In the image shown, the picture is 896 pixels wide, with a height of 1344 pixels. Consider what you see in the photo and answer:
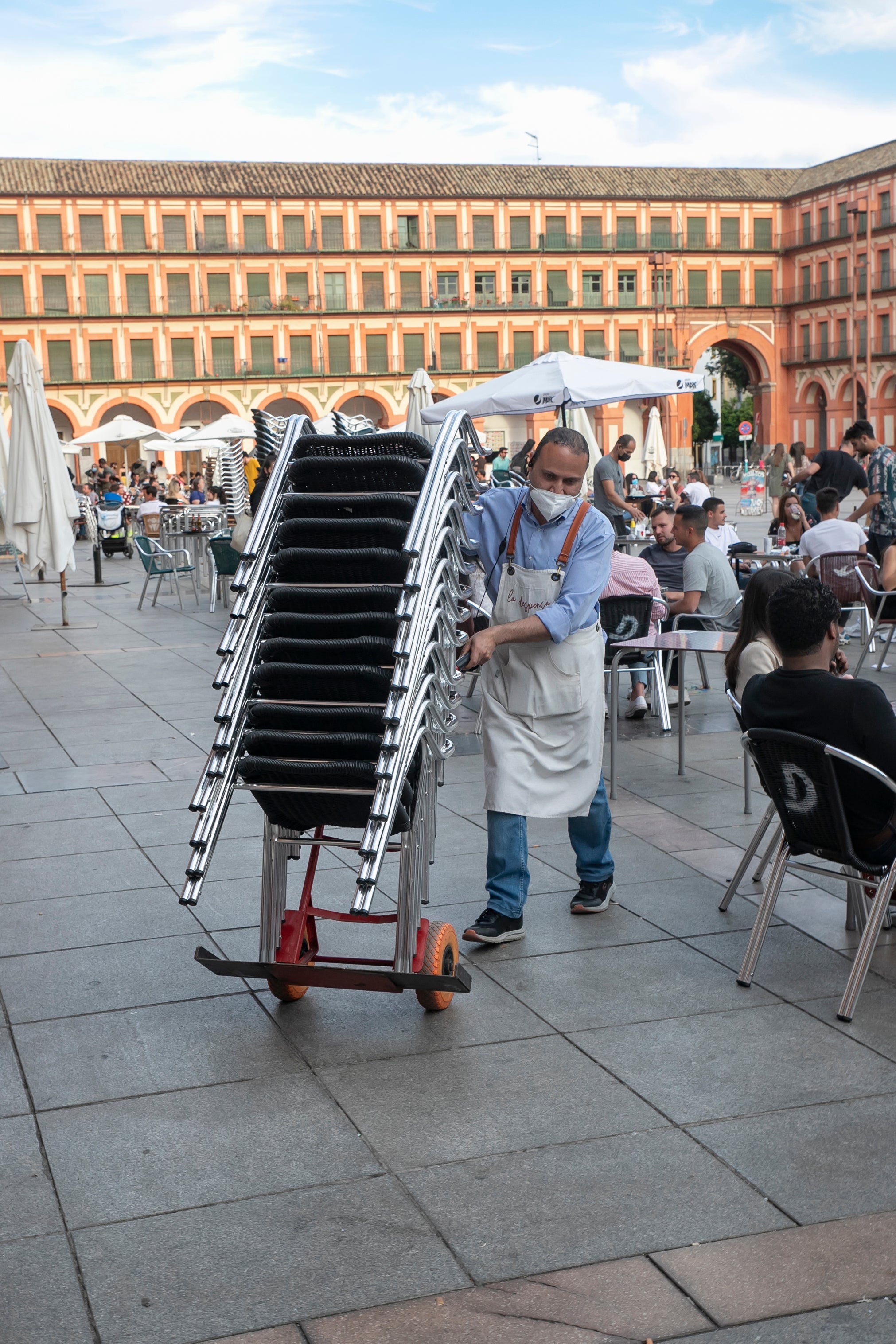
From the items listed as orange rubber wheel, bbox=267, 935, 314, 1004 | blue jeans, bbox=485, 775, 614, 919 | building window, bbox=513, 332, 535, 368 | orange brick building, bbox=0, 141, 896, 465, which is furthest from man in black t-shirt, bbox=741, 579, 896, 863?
building window, bbox=513, 332, 535, 368

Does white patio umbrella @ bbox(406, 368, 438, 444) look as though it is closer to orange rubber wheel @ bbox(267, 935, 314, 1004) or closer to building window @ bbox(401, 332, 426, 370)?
orange rubber wheel @ bbox(267, 935, 314, 1004)

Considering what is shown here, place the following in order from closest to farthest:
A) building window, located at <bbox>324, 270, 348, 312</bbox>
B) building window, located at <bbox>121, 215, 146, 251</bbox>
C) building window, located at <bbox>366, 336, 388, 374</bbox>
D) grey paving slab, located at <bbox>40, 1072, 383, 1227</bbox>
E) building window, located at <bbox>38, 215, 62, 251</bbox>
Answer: grey paving slab, located at <bbox>40, 1072, 383, 1227</bbox> < building window, located at <bbox>38, 215, 62, 251</bbox> < building window, located at <bbox>121, 215, 146, 251</bbox> < building window, located at <bbox>324, 270, 348, 312</bbox> < building window, located at <bbox>366, 336, 388, 374</bbox>

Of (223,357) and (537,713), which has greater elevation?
(223,357)

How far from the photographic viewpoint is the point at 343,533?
3986 mm

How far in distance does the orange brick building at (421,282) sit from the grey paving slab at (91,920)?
180 feet

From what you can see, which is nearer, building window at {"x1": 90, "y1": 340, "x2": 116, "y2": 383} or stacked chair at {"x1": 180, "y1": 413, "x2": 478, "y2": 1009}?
stacked chair at {"x1": 180, "y1": 413, "x2": 478, "y2": 1009}

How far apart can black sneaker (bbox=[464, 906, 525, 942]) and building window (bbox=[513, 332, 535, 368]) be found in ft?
200

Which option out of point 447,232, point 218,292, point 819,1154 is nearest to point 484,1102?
point 819,1154

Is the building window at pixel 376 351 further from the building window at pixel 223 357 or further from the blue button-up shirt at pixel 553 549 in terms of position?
the blue button-up shirt at pixel 553 549

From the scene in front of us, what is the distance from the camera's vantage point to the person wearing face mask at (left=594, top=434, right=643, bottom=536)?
531 inches

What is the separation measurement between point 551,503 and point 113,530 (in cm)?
2289

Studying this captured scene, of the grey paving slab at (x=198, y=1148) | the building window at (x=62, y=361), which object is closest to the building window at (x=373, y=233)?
the building window at (x=62, y=361)

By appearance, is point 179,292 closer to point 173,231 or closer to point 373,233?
point 173,231

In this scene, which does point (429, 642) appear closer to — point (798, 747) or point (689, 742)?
point (798, 747)
